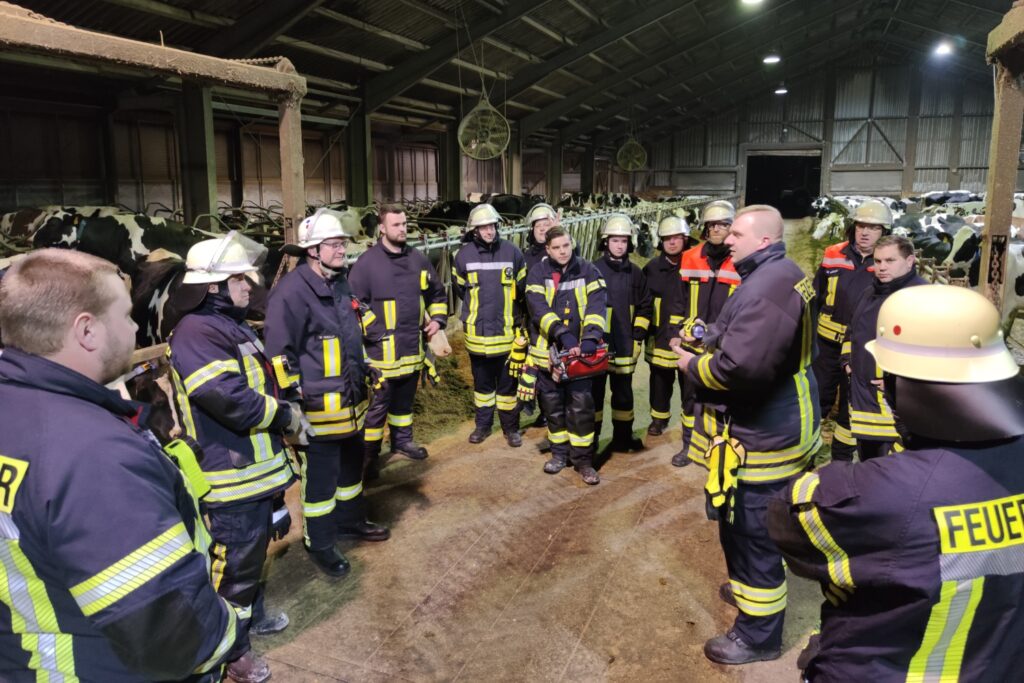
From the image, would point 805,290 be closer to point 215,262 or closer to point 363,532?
point 215,262

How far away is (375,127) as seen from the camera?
15828mm

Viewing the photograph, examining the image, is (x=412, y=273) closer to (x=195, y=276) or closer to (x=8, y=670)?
(x=195, y=276)

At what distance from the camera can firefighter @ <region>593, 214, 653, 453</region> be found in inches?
217

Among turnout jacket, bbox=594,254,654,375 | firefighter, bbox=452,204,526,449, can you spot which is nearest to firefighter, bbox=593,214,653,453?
turnout jacket, bbox=594,254,654,375

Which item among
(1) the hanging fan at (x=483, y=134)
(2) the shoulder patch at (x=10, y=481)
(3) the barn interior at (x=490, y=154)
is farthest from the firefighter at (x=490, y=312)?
(1) the hanging fan at (x=483, y=134)

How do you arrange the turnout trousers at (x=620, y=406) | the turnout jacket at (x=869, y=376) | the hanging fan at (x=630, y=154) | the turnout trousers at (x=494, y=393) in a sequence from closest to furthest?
1. the turnout jacket at (x=869, y=376)
2. the turnout trousers at (x=620, y=406)
3. the turnout trousers at (x=494, y=393)
4. the hanging fan at (x=630, y=154)

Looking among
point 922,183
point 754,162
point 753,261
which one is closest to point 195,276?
point 753,261

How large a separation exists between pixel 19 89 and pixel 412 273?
787cm

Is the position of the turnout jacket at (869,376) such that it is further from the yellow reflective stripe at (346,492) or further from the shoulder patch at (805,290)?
the yellow reflective stripe at (346,492)

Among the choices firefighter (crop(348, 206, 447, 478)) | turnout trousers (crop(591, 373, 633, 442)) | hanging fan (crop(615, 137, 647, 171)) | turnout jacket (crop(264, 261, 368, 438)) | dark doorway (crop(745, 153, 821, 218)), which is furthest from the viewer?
dark doorway (crop(745, 153, 821, 218))

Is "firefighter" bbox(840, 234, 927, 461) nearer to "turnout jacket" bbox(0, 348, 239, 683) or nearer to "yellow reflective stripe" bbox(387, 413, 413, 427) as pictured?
"yellow reflective stripe" bbox(387, 413, 413, 427)

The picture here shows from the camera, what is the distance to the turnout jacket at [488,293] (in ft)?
18.8

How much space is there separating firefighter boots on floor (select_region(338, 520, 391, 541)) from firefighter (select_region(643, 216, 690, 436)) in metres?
2.56

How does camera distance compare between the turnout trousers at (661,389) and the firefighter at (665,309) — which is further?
the turnout trousers at (661,389)
